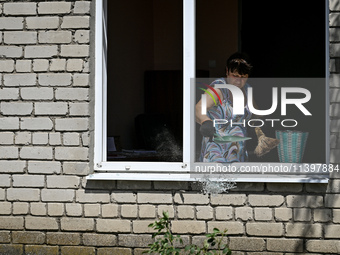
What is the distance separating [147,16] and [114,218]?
3.45 metres

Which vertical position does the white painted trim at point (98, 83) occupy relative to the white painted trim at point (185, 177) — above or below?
above

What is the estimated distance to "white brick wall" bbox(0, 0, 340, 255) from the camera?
5.27 metres

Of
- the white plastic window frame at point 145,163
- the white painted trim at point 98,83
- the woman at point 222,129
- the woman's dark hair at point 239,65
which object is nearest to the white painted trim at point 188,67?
the white plastic window frame at point 145,163

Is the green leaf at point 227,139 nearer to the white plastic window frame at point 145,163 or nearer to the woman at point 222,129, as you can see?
the woman at point 222,129

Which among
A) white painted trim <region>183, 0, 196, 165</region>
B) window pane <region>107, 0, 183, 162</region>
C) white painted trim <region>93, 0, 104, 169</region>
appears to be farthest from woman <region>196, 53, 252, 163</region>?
white painted trim <region>93, 0, 104, 169</region>

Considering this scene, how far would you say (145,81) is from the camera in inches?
311

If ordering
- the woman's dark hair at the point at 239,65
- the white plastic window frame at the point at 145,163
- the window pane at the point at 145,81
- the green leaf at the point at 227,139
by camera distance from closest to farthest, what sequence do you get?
the white plastic window frame at the point at 145,163 → the green leaf at the point at 227,139 → the woman's dark hair at the point at 239,65 → the window pane at the point at 145,81

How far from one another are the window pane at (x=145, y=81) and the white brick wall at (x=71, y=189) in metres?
0.42

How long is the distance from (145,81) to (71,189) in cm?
267

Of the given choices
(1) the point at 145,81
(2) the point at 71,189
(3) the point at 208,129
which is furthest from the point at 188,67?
(1) the point at 145,81

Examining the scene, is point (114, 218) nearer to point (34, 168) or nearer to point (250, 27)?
point (34, 168)

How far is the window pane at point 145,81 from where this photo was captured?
612 cm

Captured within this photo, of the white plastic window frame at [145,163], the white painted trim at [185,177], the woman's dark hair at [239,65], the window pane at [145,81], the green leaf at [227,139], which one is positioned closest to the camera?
the white painted trim at [185,177]

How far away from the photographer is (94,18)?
5.51 metres
